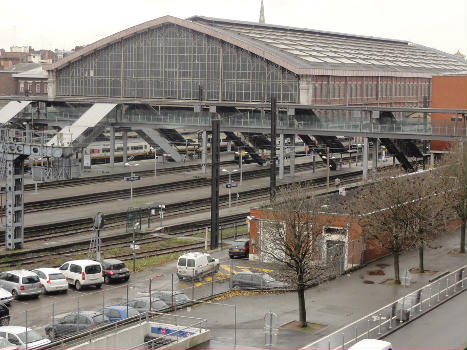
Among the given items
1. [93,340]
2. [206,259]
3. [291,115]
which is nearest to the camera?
[93,340]

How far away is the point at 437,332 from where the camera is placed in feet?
84.3

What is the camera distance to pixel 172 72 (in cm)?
8719

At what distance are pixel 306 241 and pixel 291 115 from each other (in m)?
42.0

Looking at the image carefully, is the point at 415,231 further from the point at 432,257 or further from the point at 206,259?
the point at 206,259

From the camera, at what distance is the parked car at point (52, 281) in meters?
A: 33.1

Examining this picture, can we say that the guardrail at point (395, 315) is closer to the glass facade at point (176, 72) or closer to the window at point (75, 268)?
the window at point (75, 268)

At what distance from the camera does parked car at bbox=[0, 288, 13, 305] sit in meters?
30.6

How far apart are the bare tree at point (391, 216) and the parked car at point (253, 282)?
5.01 m

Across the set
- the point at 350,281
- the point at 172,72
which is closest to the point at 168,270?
the point at 350,281

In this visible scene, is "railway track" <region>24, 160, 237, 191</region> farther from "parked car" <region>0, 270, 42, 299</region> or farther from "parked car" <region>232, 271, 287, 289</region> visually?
"parked car" <region>232, 271, 287, 289</region>

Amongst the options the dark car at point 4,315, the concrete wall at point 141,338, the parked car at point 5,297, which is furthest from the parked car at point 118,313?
the parked car at point 5,297

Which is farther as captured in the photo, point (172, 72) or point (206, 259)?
point (172, 72)

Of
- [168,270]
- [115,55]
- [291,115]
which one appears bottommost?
[168,270]

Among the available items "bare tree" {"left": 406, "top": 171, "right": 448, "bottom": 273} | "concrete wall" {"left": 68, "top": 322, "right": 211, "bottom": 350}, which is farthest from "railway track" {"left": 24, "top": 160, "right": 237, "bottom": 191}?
"concrete wall" {"left": 68, "top": 322, "right": 211, "bottom": 350}
